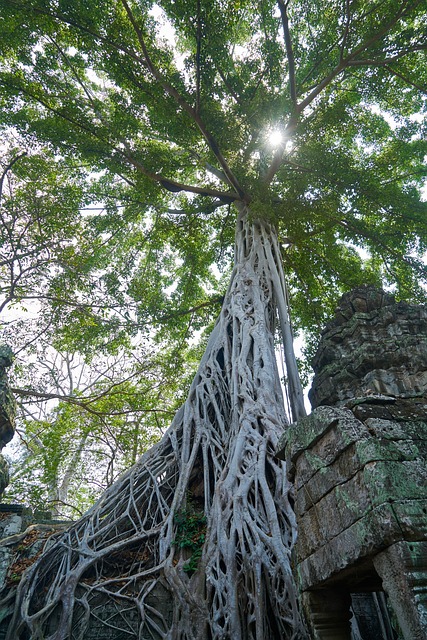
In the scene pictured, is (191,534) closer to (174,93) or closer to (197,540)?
(197,540)

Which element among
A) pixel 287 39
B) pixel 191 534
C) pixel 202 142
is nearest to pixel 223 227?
pixel 202 142

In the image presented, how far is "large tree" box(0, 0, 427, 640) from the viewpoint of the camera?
303cm

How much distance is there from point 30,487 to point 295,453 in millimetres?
8006

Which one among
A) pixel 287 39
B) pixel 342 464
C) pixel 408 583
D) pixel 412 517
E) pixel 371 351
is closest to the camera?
pixel 408 583

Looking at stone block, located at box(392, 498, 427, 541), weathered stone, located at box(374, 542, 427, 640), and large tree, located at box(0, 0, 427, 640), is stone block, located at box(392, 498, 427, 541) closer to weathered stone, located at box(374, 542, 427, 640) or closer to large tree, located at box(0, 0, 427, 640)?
weathered stone, located at box(374, 542, 427, 640)

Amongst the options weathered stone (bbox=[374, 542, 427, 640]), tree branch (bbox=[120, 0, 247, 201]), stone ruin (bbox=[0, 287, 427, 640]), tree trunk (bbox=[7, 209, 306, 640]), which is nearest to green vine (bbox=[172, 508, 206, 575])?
tree trunk (bbox=[7, 209, 306, 640])

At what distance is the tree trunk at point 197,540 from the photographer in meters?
2.69

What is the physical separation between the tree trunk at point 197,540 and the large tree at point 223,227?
0.05ft

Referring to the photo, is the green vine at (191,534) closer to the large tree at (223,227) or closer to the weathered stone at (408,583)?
the large tree at (223,227)

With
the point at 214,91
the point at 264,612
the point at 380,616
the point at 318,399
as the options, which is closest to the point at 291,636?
the point at 264,612

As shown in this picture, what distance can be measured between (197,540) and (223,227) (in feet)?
19.3

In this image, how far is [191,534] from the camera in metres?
3.36

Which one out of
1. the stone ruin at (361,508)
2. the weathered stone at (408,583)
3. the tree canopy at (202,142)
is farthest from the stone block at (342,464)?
the tree canopy at (202,142)

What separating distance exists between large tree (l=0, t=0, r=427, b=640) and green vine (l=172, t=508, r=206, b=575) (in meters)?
0.02
